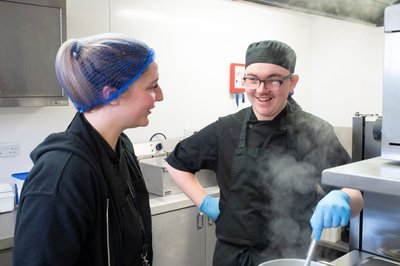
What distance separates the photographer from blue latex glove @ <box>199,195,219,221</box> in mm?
1900

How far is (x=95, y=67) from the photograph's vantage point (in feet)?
3.99

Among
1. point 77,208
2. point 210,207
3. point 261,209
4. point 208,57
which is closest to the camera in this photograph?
point 77,208

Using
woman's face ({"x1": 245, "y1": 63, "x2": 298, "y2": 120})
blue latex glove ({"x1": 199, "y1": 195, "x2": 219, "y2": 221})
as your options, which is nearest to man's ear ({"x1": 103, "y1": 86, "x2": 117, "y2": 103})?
woman's face ({"x1": 245, "y1": 63, "x2": 298, "y2": 120})

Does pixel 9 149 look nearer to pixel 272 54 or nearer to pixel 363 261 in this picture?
pixel 272 54

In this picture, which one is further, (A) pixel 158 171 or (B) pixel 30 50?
(A) pixel 158 171

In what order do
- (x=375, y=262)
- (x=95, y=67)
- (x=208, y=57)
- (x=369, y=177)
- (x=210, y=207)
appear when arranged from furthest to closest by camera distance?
(x=208, y=57) < (x=210, y=207) < (x=375, y=262) < (x=95, y=67) < (x=369, y=177)

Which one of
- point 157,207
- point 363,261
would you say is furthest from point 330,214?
point 157,207

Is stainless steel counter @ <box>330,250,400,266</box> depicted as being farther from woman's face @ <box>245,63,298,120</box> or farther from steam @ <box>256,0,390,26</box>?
steam @ <box>256,0,390,26</box>

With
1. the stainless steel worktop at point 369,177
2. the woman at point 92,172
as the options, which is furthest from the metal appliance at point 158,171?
the stainless steel worktop at point 369,177

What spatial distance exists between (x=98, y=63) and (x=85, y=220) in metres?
0.48

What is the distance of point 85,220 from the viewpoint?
1.08 metres

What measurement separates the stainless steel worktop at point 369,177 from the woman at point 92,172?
669 mm

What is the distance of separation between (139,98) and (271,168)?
71cm

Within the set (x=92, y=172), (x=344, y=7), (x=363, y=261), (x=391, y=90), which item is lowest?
(x=363, y=261)
